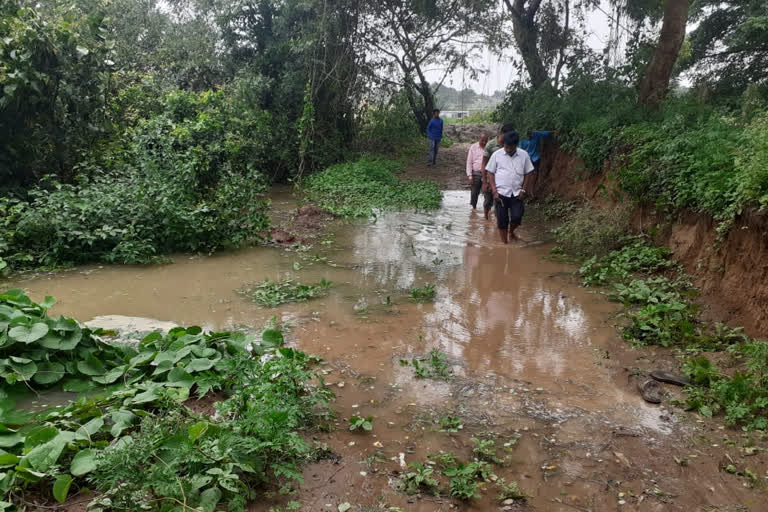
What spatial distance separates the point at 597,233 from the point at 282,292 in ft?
14.8

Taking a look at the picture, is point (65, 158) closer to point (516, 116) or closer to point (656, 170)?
point (656, 170)

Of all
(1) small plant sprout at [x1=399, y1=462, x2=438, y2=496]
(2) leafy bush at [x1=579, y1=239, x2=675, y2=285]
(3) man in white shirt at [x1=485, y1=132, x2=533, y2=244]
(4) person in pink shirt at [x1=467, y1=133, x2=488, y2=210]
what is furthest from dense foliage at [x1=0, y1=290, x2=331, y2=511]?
(4) person in pink shirt at [x1=467, y1=133, x2=488, y2=210]

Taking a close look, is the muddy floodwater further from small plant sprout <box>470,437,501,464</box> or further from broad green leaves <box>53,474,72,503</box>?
broad green leaves <box>53,474,72,503</box>

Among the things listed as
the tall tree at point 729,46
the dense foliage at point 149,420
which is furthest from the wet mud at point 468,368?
the tall tree at point 729,46

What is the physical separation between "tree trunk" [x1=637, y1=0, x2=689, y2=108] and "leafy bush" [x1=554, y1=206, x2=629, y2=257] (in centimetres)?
327

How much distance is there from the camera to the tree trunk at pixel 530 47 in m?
15.1

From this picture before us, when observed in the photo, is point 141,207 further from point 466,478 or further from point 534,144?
point 534,144

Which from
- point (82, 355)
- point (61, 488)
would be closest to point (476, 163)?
point (82, 355)

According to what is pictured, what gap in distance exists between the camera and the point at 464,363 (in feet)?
15.5

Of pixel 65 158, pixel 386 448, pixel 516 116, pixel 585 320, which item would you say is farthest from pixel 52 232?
pixel 516 116

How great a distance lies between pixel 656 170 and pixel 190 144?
7712mm

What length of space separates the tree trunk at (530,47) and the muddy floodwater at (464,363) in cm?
796

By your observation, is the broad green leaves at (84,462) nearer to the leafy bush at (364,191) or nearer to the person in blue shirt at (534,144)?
the leafy bush at (364,191)

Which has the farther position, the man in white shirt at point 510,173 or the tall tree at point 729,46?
the tall tree at point 729,46
